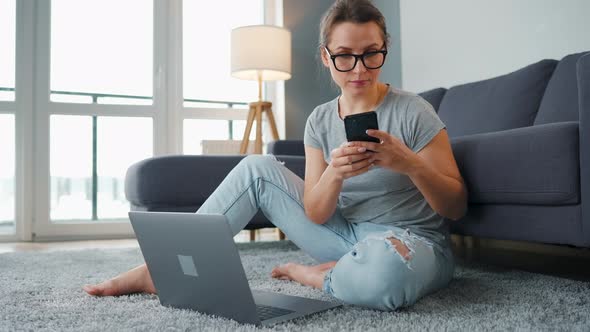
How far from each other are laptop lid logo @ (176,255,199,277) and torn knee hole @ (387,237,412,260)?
1.32 ft

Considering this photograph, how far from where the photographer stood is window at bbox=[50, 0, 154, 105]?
3797 mm

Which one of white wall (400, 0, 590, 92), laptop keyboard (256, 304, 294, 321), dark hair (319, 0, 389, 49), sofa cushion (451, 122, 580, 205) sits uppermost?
white wall (400, 0, 590, 92)

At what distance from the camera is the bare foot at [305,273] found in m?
1.41

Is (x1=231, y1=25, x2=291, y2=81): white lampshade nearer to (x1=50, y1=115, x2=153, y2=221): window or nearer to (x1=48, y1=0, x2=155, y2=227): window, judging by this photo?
(x1=48, y1=0, x2=155, y2=227): window

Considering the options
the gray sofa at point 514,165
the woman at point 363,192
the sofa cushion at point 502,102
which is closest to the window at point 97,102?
the gray sofa at point 514,165

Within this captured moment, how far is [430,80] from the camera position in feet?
10.9

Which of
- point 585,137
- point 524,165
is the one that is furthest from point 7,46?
point 585,137

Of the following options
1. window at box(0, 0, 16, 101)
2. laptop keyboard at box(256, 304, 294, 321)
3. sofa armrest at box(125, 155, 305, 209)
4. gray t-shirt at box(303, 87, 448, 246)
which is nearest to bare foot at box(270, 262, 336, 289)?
gray t-shirt at box(303, 87, 448, 246)

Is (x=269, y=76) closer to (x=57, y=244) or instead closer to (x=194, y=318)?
(x=57, y=244)

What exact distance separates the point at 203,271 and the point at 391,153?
1.42 ft

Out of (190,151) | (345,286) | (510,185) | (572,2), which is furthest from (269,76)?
(345,286)

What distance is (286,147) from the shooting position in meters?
3.04

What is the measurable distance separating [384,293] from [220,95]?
10.8ft

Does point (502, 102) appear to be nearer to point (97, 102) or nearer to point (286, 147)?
point (286, 147)
